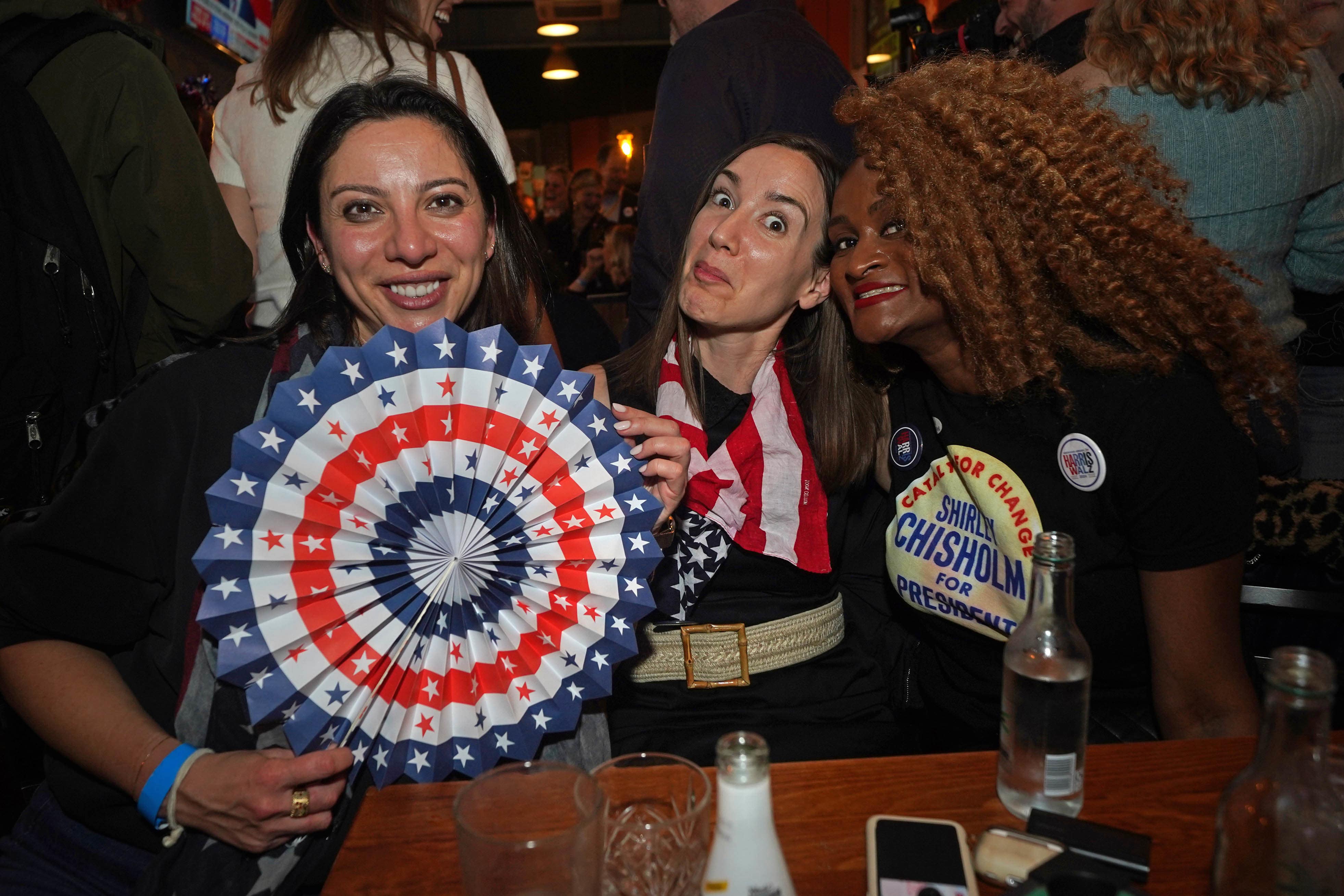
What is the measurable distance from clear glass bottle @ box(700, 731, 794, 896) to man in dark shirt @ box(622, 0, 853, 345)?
1.78m

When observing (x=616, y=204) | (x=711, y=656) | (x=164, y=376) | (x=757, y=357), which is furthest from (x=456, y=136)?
(x=616, y=204)

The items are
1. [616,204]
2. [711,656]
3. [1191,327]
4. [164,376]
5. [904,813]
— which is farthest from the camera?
[616,204]

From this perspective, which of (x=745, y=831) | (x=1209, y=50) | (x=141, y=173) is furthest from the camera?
(x=141, y=173)

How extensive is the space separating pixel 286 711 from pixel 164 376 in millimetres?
606

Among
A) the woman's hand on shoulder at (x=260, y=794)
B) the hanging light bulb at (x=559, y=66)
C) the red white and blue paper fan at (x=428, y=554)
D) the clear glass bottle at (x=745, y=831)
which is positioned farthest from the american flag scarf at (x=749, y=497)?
the hanging light bulb at (x=559, y=66)

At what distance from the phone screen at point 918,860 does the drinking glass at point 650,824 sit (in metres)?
0.21

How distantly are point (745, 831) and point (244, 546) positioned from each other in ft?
2.27

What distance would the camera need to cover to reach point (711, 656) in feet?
5.97

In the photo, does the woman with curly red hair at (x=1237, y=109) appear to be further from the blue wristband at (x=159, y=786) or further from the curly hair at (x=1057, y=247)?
the blue wristband at (x=159, y=786)

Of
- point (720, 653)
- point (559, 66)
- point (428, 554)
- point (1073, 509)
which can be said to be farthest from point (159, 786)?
point (559, 66)

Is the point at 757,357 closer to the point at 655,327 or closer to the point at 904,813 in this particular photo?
the point at 655,327

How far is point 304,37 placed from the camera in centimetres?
217

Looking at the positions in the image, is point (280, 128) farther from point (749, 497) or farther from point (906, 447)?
point (906, 447)

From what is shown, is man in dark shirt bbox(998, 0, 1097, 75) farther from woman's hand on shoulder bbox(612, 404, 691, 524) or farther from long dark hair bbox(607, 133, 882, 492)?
woman's hand on shoulder bbox(612, 404, 691, 524)
